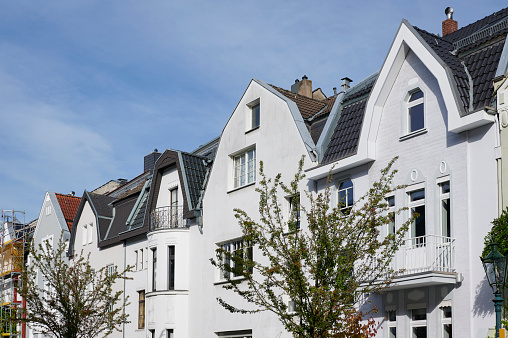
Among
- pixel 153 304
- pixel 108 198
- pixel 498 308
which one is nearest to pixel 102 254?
pixel 108 198

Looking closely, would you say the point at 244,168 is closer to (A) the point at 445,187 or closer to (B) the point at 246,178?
(B) the point at 246,178

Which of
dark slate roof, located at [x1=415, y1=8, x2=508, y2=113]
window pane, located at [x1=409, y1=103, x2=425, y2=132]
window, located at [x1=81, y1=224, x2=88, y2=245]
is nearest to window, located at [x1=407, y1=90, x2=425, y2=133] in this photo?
window pane, located at [x1=409, y1=103, x2=425, y2=132]

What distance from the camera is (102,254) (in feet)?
144

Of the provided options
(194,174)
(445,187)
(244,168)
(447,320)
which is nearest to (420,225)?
(445,187)

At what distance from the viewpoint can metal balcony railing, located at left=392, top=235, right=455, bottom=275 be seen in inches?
869

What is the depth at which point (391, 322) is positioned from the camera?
24219mm

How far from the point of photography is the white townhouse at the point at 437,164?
2152 cm

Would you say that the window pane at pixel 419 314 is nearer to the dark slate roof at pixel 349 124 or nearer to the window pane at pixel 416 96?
the dark slate roof at pixel 349 124

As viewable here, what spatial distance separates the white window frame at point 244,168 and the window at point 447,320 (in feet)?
38.3

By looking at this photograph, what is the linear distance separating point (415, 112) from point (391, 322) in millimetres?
6586

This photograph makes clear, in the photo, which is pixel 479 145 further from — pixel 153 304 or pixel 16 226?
pixel 16 226

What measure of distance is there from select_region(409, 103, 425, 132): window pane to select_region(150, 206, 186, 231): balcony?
48.8 ft

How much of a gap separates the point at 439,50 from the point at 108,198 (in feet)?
91.1

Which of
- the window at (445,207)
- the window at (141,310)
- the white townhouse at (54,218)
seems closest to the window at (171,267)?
the window at (141,310)
